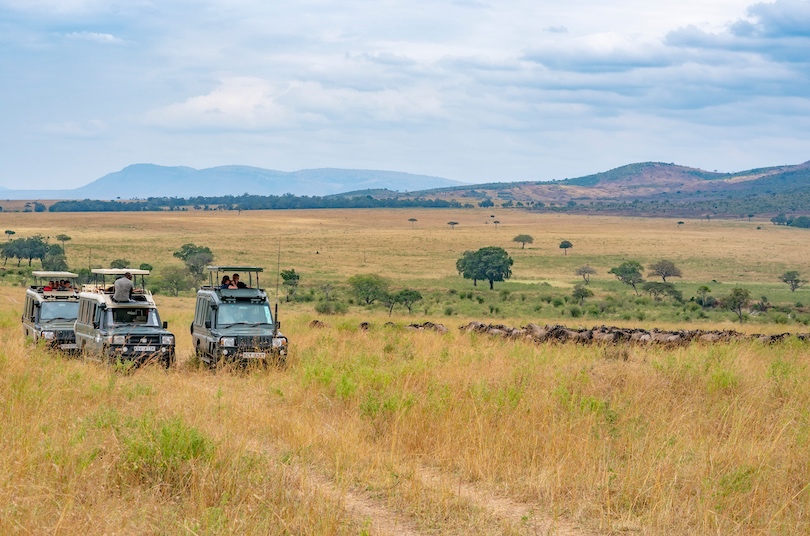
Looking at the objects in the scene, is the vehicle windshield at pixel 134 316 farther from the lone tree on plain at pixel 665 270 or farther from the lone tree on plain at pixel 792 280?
the lone tree on plain at pixel 665 270

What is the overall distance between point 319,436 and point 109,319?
29.9 feet

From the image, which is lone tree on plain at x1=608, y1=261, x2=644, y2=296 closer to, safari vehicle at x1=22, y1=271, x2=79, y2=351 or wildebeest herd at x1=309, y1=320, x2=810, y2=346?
wildebeest herd at x1=309, y1=320, x2=810, y2=346

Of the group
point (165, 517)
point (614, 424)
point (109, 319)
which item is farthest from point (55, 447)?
point (109, 319)

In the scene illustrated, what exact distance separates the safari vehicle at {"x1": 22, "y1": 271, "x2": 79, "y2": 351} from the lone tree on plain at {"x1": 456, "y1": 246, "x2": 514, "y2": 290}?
55045 mm

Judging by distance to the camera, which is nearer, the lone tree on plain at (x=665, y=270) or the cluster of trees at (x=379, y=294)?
the cluster of trees at (x=379, y=294)

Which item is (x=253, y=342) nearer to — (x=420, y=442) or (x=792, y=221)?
(x=420, y=442)

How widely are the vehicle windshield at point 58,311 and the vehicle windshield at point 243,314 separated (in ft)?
16.9

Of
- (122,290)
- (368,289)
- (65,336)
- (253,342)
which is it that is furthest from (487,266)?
(253,342)

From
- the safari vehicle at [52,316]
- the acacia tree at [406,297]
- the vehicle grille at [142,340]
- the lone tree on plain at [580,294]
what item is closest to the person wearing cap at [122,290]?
the vehicle grille at [142,340]

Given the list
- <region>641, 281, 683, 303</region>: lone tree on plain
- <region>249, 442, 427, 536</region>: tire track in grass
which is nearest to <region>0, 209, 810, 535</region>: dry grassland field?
<region>249, 442, 427, 536</region>: tire track in grass

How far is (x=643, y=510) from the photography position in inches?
296

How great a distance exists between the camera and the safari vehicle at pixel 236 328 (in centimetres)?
1659

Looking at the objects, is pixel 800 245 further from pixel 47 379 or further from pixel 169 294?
pixel 47 379

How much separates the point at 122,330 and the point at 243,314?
2.42 m
